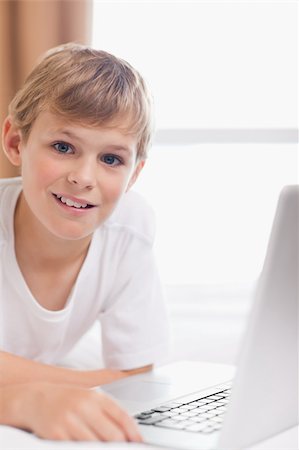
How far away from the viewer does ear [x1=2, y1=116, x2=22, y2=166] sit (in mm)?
1309

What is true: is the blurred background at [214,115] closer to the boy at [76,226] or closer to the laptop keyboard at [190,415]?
the boy at [76,226]

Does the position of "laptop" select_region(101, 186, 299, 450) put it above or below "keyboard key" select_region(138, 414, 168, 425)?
above

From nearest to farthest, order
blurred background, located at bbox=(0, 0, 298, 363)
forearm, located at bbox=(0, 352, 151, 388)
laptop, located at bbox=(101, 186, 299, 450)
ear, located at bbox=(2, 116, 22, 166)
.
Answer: laptop, located at bbox=(101, 186, 299, 450) < forearm, located at bbox=(0, 352, 151, 388) < ear, located at bbox=(2, 116, 22, 166) < blurred background, located at bbox=(0, 0, 298, 363)

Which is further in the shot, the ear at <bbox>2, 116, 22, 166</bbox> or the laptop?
the ear at <bbox>2, 116, 22, 166</bbox>

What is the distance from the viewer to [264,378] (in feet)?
2.05

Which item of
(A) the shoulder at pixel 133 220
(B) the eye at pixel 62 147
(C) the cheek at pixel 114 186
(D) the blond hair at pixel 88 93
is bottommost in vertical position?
(A) the shoulder at pixel 133 220

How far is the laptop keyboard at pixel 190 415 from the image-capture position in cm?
68

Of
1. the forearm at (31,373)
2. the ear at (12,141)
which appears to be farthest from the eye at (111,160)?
the forearm at (31,373)

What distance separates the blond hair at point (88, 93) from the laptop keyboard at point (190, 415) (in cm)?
49

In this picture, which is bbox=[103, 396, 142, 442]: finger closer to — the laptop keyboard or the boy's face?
the laptop keyboard

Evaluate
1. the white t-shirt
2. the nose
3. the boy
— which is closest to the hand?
the boy

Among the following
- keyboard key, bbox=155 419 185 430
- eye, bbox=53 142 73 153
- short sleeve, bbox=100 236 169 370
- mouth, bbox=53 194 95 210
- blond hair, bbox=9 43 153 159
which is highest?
blond hair, bbox=9 43 153 159

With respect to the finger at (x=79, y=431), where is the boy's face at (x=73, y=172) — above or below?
above

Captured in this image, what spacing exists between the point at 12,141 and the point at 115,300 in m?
0.36
